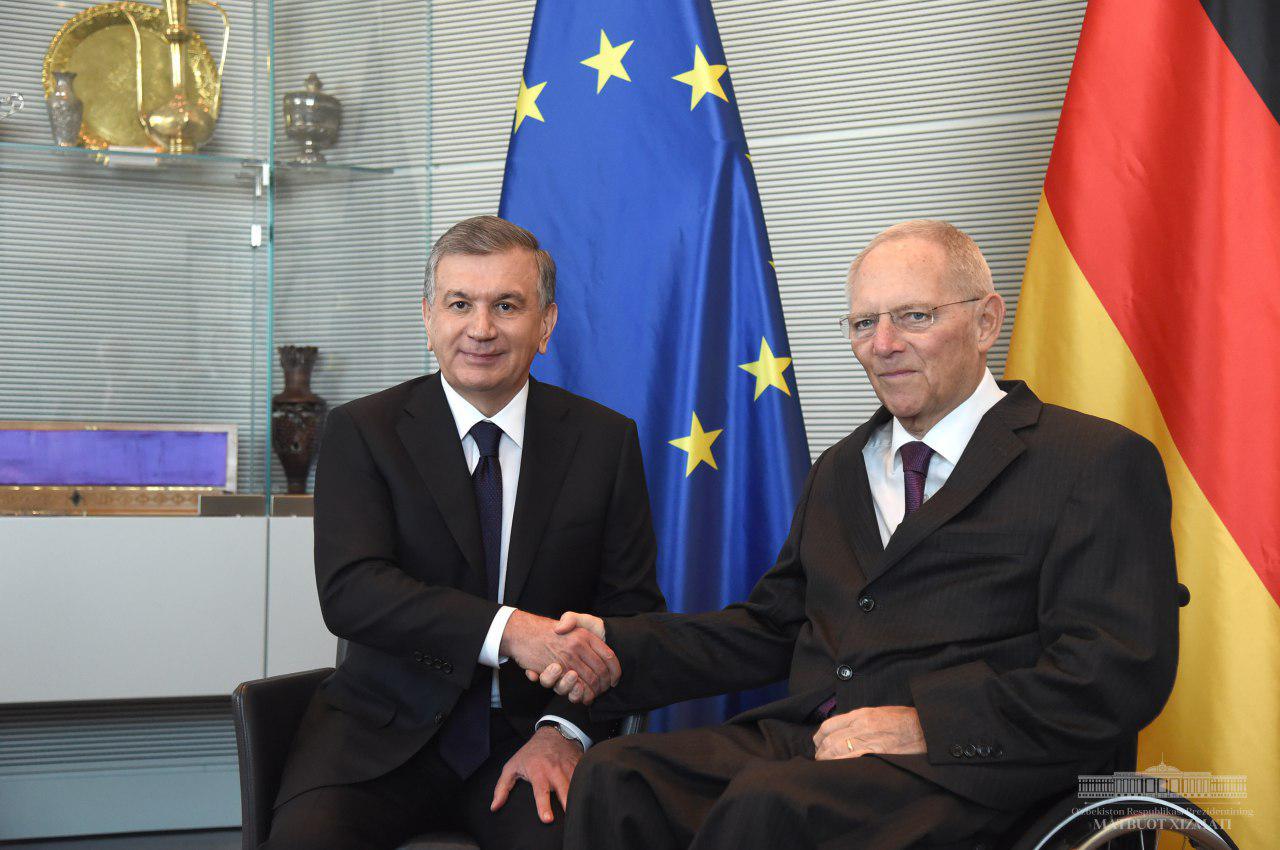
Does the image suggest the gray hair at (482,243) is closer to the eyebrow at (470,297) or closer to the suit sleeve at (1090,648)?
the eyebrow at (470,297)

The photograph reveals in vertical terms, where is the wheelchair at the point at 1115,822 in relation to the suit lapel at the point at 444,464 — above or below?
below

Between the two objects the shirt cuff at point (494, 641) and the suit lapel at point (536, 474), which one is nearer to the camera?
the shirt cuff at point (494, 641)

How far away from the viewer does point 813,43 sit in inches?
137

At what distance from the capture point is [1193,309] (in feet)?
7.74

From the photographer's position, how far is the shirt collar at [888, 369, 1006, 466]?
193cm

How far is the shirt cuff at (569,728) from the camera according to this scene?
6.86 ft

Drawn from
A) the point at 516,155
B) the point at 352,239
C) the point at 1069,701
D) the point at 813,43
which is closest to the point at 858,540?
the point at 1069,701

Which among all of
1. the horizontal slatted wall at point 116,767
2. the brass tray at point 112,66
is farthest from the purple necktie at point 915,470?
the brass tray at point 112,66

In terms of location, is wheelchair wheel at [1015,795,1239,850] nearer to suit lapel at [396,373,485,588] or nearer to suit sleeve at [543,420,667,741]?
suit sleeve at [543,420,667,741]

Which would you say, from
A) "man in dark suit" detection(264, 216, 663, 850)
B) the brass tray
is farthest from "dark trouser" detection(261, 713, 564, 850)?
the brass tray

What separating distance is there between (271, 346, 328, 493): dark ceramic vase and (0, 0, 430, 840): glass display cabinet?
0.5 inches

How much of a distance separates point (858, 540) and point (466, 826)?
0.87m

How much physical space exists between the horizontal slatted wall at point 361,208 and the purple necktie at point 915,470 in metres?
2.27

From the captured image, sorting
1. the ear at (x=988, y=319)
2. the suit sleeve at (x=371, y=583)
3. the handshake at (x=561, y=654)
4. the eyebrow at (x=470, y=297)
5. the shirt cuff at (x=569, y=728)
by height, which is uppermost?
the eyebrow at (x=470, y=297)
